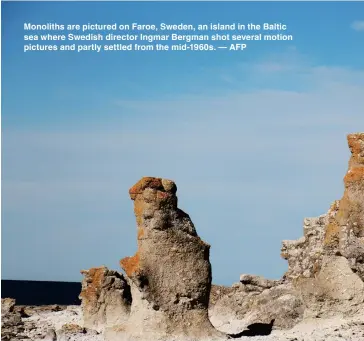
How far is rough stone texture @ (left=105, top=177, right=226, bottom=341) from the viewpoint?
2017 cm

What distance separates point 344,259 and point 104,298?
7.74m

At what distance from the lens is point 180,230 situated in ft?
67.1

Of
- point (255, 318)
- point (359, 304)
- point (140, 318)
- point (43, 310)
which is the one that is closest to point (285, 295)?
point (255, 318)

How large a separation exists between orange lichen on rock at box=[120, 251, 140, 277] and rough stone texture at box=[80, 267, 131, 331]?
4.98m

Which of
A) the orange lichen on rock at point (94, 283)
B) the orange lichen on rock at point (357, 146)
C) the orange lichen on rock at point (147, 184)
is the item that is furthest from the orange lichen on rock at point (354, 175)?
the orange lichen on rock at point (94, 283)

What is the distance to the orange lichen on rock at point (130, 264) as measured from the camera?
2028 centimetres

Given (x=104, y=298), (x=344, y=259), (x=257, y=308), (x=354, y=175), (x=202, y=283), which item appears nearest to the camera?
(x=202, y=283)

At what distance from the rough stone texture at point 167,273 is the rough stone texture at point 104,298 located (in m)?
5.08

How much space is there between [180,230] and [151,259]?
87 cm

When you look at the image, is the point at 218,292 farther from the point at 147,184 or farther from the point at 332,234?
the point at 147,184

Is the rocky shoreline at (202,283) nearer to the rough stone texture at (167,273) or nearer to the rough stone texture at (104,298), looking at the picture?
the rough stone texture at (167,273)

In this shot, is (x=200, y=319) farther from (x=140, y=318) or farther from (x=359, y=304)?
(x=359, y=304)

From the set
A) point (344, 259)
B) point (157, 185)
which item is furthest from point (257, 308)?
point (157, 185)

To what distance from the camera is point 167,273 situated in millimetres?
20219
